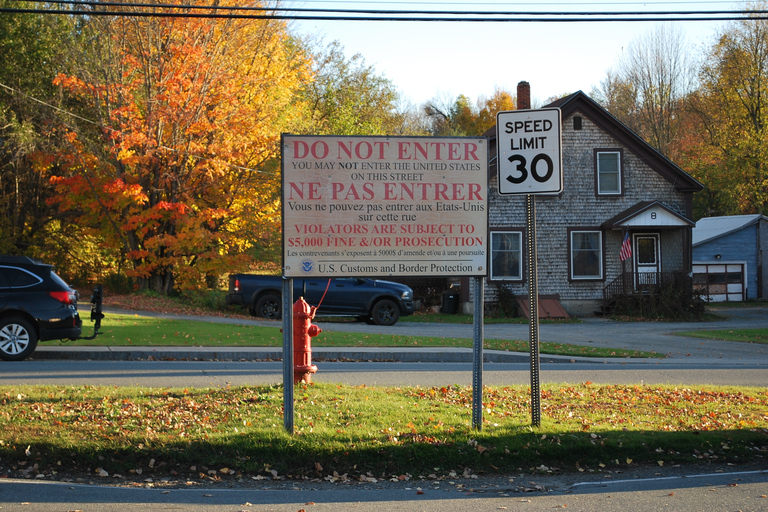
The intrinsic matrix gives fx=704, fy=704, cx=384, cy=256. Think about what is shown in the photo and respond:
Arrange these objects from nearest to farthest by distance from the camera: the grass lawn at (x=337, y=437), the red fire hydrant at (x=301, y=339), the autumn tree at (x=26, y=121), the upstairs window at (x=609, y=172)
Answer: the grass lawn at (x=337, y=437)
the red fire hydrant at (x=301, y=339)
the autumn tree at (x=26, y=121)
the upstairs window at (x=609, y=172)

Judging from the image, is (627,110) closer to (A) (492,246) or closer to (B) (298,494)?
(A) (492,246)

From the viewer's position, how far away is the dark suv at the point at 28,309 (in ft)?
41.4

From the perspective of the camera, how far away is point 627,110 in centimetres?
5600

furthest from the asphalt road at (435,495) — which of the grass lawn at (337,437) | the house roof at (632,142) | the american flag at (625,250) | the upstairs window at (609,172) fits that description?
the upstairs window at (609,172)

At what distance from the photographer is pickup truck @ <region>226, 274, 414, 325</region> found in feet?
73.9

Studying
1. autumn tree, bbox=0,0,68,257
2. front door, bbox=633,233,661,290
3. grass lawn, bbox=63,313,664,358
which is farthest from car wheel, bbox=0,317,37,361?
front door, bbox=633,233,661,290

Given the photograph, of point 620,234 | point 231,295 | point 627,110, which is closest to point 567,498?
point 231,295

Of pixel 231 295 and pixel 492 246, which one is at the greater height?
pixel 492 246

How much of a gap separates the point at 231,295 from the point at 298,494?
18332 mm

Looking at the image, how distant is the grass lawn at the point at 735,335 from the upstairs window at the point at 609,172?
8.32 m

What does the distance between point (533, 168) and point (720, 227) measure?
1495 inches

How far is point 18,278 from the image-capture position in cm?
1277

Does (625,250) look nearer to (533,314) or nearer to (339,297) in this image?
(339,297)

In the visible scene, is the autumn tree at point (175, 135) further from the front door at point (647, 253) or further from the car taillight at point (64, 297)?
the front door at point (647, 253)
